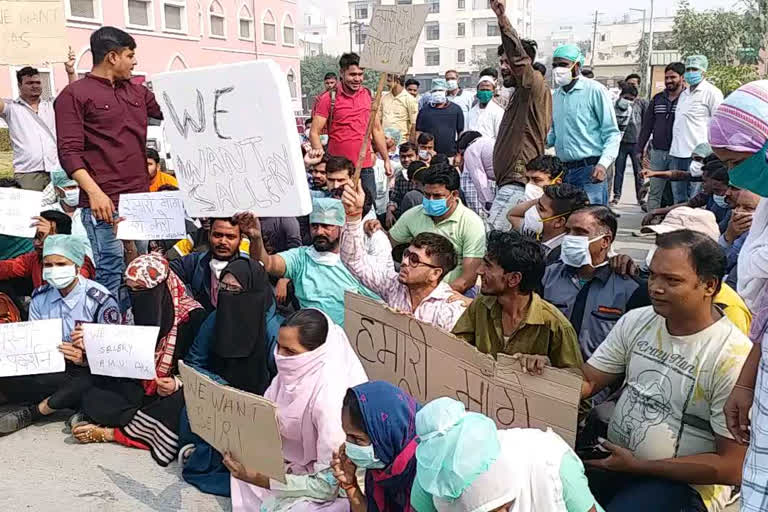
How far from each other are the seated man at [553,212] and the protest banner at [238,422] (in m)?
2.06

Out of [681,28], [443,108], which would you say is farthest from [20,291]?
[681,28]

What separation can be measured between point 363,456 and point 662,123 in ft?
23.8

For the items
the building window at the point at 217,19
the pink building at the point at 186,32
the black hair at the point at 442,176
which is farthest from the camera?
the building window at the point at 217,19

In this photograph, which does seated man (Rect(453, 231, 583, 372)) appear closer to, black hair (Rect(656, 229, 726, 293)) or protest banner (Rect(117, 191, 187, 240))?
black hair (Rect(656, 229, 726, 293))

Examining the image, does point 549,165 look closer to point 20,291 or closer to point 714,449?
point 714,449

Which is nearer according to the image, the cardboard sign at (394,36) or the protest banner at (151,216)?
the cardboard sign at (394,36)

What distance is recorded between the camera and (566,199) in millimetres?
4512

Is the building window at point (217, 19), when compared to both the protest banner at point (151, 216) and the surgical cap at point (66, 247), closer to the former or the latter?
the surgical cap at point (66, 247)

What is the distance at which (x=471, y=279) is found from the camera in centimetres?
471

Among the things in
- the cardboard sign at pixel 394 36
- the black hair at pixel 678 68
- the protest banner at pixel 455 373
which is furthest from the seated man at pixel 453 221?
the black hair at pixel 678 68

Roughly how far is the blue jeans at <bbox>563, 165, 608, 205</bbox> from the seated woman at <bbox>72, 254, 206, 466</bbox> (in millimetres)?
3370

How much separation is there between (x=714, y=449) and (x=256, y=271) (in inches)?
93.2

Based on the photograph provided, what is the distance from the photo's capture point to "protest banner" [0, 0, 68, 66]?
532cm

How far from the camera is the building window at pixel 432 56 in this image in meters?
88.4
